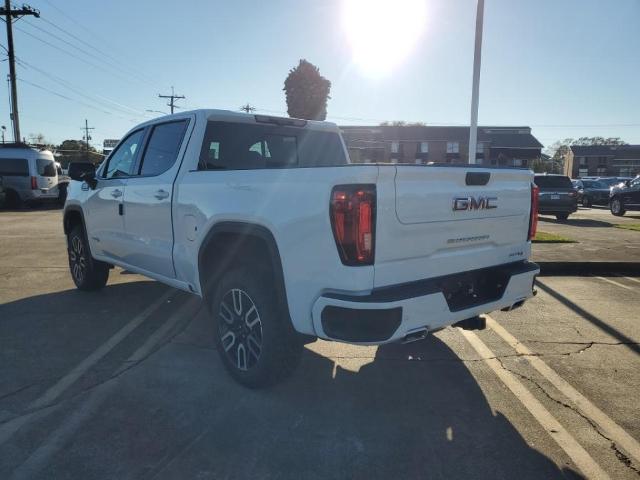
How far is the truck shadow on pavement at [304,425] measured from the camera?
2645mm

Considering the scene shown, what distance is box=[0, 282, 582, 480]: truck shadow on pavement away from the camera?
264 centimetres

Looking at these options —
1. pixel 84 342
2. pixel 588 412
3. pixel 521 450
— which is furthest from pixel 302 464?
pixel 84 342

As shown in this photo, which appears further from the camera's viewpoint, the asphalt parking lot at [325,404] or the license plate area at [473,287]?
the license plate area at [473,287]

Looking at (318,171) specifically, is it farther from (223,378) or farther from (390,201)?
(223,378)

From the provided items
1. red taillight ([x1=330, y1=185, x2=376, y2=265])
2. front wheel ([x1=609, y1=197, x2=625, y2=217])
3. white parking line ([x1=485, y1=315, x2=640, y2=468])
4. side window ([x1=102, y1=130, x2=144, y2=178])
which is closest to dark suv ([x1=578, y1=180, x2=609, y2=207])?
front wheel ([x1=609, y1=197, x2=625, y2=217])

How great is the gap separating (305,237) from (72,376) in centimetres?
227

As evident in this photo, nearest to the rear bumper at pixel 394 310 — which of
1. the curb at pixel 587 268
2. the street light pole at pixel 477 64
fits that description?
the curb at pixel 587 268

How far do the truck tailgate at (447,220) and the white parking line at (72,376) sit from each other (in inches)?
95.0

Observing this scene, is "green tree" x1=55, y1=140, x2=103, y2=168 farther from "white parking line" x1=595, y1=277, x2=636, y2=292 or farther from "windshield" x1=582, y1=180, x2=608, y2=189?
"white parking line" x1=595, y1=277, x2=636, y2=292

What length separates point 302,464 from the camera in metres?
2.68

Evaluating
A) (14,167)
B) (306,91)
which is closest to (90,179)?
(14,167)

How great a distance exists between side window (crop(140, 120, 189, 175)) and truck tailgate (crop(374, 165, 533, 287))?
2374 millimetres

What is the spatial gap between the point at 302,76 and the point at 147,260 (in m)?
36.6

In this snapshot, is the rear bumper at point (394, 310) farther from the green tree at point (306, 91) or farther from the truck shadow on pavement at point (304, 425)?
the green tree at point (306, 91)
